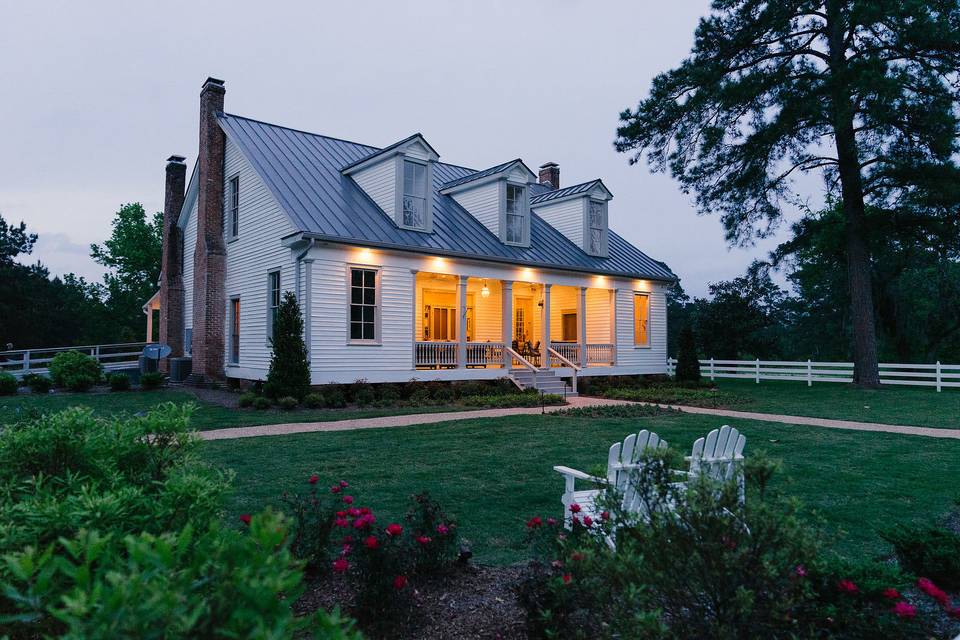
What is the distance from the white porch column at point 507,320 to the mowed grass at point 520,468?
25.6 ft

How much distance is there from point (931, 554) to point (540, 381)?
50.6 ft

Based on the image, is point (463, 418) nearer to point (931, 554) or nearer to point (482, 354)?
point (482, 354)

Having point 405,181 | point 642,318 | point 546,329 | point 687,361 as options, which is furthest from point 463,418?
point 642,318

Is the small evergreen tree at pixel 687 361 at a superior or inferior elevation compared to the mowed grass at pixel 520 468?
superior

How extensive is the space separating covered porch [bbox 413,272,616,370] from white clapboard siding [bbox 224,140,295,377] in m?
4.39

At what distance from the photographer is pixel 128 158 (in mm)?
64375

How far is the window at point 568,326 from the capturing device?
81.6 feet

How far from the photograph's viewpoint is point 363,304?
1702 cm

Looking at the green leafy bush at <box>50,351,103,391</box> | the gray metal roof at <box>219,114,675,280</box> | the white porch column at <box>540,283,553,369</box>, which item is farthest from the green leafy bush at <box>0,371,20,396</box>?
the white porch column at <box>540,283,553,369</box>

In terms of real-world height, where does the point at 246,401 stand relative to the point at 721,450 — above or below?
below

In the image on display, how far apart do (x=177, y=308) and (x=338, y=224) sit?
9.74 m

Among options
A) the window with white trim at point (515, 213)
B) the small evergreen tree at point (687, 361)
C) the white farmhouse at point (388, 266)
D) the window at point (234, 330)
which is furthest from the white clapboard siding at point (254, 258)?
the small evergreen tree at point (687, 361)

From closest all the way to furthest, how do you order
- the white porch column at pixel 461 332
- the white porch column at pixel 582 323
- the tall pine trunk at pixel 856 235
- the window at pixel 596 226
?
the white porch column at pixel 461 332 → the tall pine trunk at pixel 856 235 → the white porch column at pixel 582 323 → the window at pixel 596 226

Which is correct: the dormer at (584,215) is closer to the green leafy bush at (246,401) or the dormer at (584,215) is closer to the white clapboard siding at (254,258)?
the white clapboard siding at (254,258)
